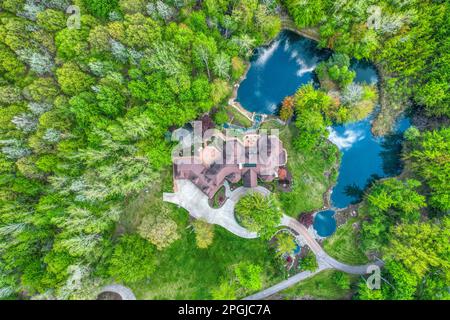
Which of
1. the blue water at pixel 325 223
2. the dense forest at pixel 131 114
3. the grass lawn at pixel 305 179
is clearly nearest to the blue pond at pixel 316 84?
the blue water at pixel 325 223

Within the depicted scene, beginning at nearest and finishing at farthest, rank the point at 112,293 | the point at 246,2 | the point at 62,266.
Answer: the point at 62,266 → the point at 246,2 → the point at 112,293

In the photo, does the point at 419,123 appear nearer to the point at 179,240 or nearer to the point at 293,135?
the point at 293,135

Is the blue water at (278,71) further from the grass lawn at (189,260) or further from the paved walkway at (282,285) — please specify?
the paved walkway at (282,285)

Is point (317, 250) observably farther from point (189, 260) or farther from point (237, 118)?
point (237, 118)

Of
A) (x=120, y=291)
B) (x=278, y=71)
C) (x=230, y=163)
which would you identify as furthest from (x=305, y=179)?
(x=120, y=291)

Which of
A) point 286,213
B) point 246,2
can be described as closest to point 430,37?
point 246,2

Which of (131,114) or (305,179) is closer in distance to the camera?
(131,114)

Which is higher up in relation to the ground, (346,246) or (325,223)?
(325,223)

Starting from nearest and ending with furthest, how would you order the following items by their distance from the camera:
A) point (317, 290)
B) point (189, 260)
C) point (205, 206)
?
point (189, 260)
point (317, 290)
point (205, 206)
